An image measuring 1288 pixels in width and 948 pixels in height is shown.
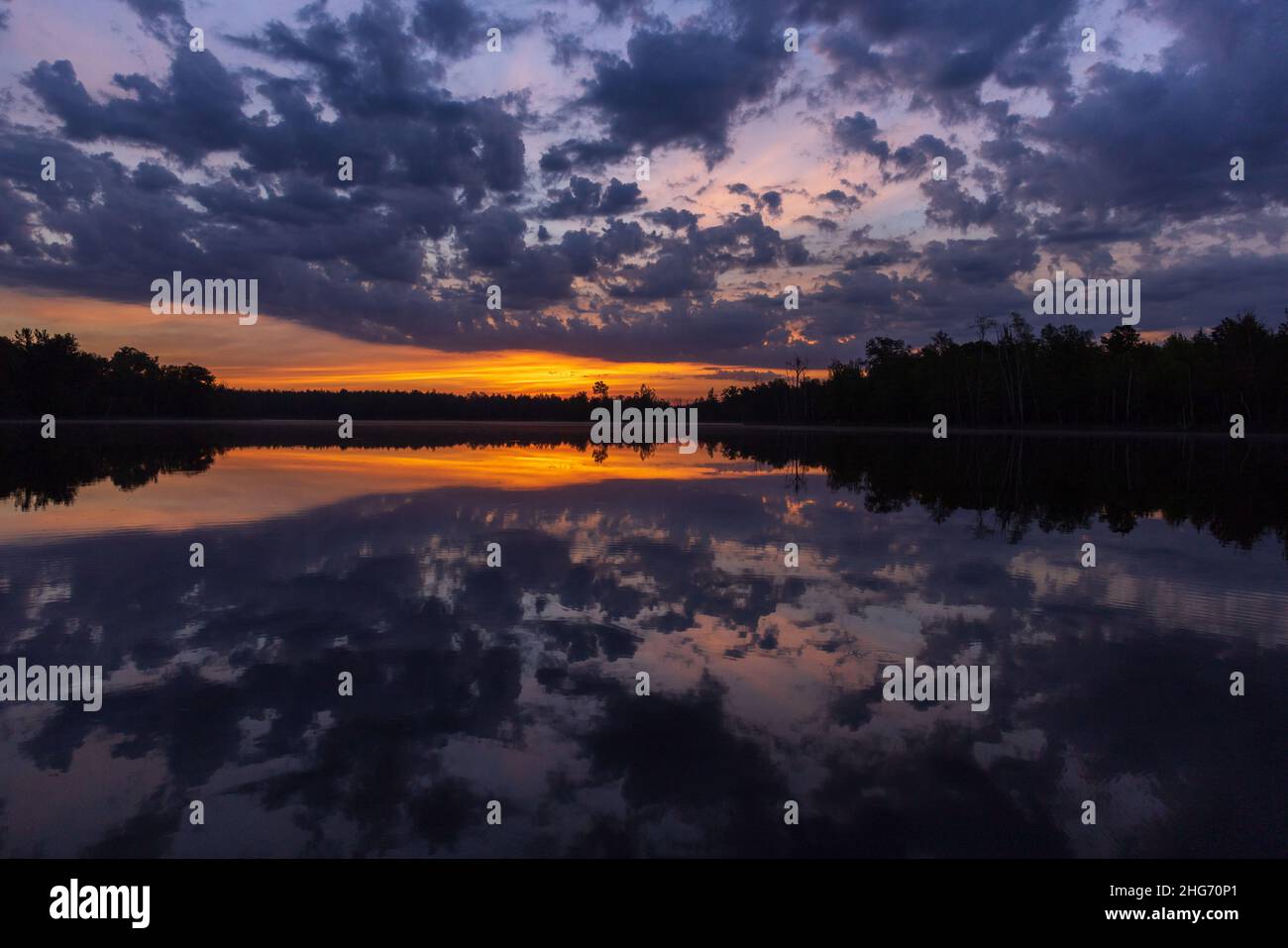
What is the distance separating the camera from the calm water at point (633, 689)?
261 inches

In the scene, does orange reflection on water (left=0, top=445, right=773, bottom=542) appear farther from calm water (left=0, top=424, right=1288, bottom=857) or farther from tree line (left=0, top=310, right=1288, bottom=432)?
tree line (left=0, top=310, right=1288, bottom=432)

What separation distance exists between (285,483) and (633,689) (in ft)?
99.9

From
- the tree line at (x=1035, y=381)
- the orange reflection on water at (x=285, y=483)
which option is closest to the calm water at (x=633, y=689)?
the orange reflection on water at (x=285, y=483)

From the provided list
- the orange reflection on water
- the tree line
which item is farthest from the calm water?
the tree line

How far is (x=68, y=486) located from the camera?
Result: 31.7m

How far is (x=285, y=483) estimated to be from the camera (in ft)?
115

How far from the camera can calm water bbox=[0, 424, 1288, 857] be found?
6617 mm

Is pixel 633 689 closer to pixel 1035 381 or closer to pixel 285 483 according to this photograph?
pixel 285 483

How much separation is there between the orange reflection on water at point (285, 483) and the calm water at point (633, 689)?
2.01 ft

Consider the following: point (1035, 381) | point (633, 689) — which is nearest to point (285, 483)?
point (633, 689)

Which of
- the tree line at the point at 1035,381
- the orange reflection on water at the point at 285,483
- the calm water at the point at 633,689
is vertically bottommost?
the calm water at the point at 633,689

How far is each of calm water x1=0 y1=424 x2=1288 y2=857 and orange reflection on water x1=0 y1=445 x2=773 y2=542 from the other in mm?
614

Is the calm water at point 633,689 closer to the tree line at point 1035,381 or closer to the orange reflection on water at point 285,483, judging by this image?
the orange reflection on water at point 285,483
